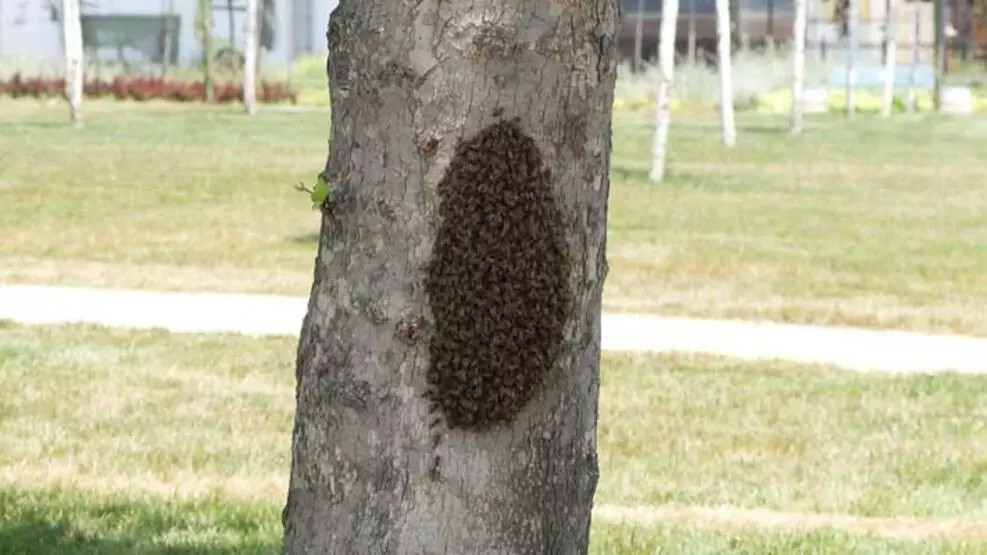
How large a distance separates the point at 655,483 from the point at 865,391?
97.8 inches

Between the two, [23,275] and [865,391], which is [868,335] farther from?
[23,275]

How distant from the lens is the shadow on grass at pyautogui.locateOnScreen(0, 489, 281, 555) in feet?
19.1

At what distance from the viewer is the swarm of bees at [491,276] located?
134 inches

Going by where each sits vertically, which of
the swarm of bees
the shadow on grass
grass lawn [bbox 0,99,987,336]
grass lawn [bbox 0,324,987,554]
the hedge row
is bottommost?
the hedge row

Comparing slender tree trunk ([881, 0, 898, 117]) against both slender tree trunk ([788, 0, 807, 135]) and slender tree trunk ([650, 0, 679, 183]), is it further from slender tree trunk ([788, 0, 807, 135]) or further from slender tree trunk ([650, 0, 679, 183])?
slender tree trunk ([650, 0, 679, 183])

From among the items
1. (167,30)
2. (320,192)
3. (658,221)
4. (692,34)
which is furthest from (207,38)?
A: (320,192)

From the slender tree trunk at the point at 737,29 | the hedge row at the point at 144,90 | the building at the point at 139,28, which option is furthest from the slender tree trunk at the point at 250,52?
the slender tree trunk at the point at 737,29

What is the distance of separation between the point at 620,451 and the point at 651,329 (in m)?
3.78

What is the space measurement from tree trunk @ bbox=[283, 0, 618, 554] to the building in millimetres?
51475

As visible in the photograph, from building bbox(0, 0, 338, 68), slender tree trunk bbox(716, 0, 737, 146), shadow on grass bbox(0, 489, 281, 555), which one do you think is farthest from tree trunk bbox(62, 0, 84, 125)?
shadow on grass bbox(0, 489, 281, 555)

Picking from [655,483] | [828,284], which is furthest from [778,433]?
[828,284]

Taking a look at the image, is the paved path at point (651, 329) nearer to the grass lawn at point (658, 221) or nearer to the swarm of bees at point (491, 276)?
the grass lawn at point (658, 221)

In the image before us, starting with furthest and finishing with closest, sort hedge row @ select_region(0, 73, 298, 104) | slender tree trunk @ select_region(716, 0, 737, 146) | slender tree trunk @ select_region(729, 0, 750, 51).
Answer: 1. slender tree trunk @ select_region(729, 0, 750, 51)
2. hedge row @ select_region(0, 73, 298, 104)
3. slender tree trunk @ select_region(716, 0, 737, 146)

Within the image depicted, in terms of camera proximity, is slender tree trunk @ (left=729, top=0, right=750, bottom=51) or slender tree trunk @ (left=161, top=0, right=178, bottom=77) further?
slender tree trunk @ (left=729, top=0, right=750, bottom=51)
